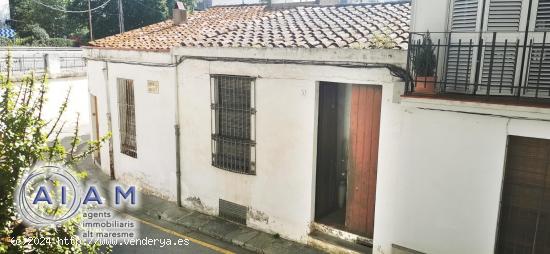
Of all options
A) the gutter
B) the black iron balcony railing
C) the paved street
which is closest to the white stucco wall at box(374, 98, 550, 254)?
the black iron balcony railing

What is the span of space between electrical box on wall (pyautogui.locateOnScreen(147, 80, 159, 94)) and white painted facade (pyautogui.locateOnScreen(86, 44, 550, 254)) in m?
0.13

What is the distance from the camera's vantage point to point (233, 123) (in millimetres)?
9047

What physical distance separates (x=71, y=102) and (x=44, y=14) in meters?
27.0

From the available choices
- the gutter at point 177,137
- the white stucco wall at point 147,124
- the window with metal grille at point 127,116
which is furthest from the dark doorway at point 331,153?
the window with metal grille at point 127,116

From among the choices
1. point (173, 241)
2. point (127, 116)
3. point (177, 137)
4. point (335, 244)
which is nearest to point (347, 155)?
point (335, 244)

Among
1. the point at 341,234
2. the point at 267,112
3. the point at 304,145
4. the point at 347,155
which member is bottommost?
the point at 341,234

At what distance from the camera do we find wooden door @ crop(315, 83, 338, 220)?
807 centimetres

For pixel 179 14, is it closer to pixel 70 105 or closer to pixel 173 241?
pixel 173 241

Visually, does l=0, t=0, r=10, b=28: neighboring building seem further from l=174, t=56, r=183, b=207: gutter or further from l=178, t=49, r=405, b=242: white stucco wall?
l=178, t=49, r=405, b=242: white stucco wall

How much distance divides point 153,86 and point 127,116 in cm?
170

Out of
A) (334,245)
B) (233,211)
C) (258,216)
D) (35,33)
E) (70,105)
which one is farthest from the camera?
(35,33)

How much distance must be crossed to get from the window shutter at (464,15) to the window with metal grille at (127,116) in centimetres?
821

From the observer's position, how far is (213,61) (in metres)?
9.07

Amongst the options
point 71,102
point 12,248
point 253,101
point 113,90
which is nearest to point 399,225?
point 253,101
